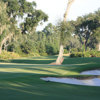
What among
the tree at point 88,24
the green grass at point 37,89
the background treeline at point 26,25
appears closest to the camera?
the green grass at point 37,89

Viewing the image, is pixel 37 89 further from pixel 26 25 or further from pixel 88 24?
pixel 88 24

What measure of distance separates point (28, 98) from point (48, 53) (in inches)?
2822

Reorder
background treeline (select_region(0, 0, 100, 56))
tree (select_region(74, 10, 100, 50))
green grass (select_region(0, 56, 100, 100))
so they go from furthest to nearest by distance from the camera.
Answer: tree (select_region(74, 10, 100, 50))
background treeline (select_region(0, 0, 100, 56))
green grass (select_region(0, 56, 100, 100))

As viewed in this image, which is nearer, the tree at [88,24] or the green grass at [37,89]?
the green grass at [37,89]

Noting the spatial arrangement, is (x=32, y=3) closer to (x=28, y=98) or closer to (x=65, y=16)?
(x=65, y=16)

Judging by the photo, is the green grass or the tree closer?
the green grass

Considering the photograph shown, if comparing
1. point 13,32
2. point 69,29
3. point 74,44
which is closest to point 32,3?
point 13,32

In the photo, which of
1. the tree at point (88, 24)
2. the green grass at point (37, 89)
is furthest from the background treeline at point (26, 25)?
the green grass at point (37, 89)

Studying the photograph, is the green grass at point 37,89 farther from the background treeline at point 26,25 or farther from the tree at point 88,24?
the tree at point 88,24

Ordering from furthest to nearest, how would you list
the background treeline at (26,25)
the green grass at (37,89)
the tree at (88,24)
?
the tree at (88,24) < the background treeline at (26,25) < the green grass at (37,89)

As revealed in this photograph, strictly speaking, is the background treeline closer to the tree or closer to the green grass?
the tree

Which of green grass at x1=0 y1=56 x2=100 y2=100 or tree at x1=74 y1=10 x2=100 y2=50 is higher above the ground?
tree at x1=74 y1=10 x2=100 y2=50

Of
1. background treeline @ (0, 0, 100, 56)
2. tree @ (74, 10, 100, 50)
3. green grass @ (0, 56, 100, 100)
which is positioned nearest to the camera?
green grass @ (0, 56, 100, 100)

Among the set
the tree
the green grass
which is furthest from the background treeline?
the green grass
